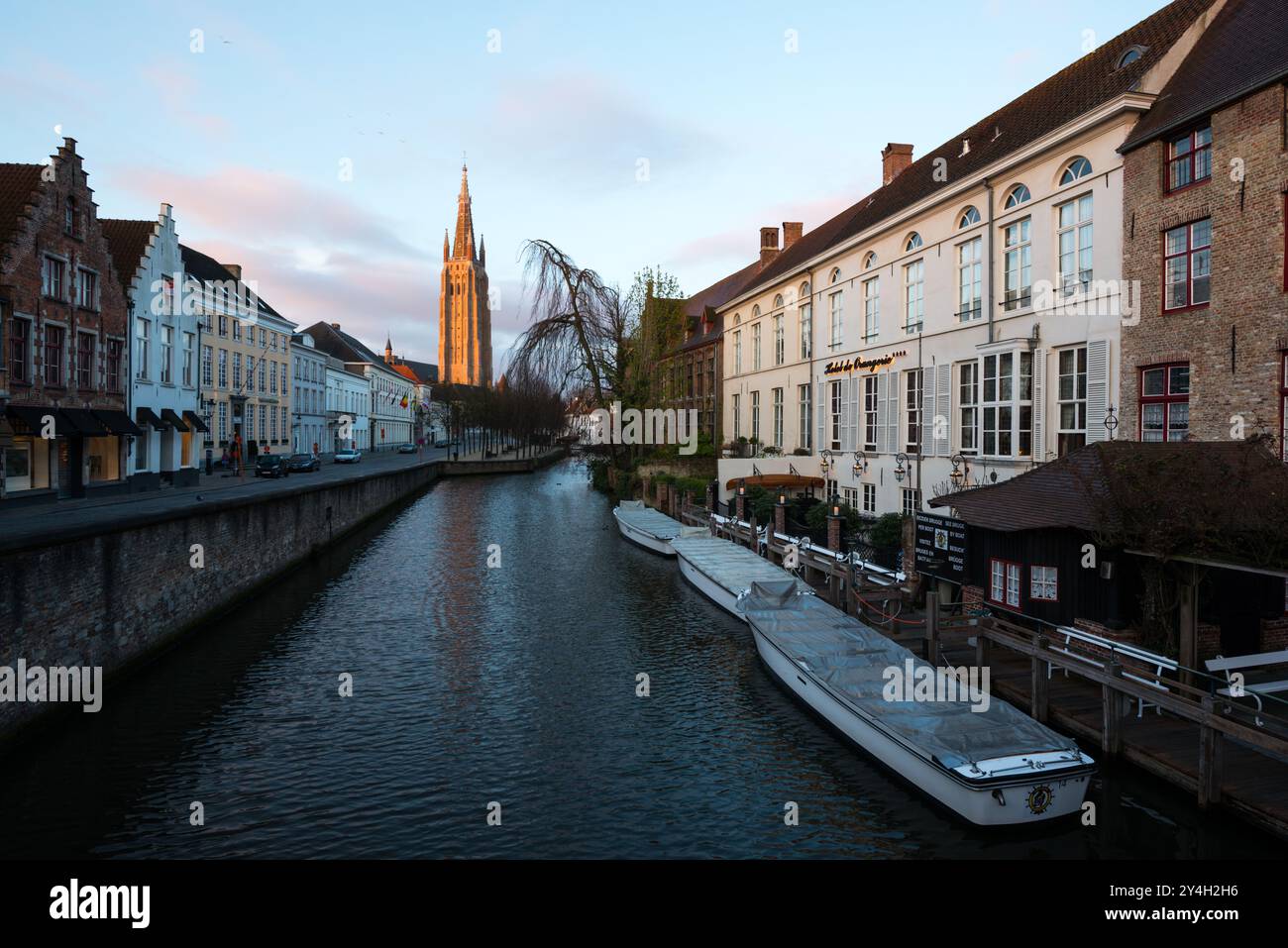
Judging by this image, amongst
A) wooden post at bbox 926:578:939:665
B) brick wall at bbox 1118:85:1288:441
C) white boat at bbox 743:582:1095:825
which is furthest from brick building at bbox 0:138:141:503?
brick wall at bbox 1118:85:1288:441

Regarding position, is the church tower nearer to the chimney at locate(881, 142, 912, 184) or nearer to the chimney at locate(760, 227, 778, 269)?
the chimney at locate(760, 227, 778, 269)

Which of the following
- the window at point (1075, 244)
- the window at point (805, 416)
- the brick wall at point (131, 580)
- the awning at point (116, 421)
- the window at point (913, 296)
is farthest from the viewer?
the window at point (805, 416)

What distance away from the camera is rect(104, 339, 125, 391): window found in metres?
32.8

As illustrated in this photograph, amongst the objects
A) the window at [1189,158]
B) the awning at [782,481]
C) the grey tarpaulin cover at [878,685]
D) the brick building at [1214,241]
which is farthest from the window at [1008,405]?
the awning at [782,481]

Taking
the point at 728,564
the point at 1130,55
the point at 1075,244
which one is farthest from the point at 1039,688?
the point at 1130,55

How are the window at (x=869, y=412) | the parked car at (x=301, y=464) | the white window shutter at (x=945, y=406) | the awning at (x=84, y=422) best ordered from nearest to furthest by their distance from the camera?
the white window shutter at (x=945, y=406), the awning at (x=84, y=422), the window at (x=869, y=412), the parked car at (x=301, y=464)

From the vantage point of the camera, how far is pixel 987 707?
11.1m

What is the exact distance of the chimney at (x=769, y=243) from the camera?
51.9 metres

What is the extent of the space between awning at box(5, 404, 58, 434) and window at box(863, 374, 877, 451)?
29533mm

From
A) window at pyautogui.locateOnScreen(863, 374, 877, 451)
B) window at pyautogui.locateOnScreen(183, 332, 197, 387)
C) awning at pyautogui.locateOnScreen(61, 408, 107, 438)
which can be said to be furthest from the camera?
window at pyautogui.locateOnScreen(183, 332, 197, 387)

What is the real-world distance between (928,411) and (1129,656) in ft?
45.9

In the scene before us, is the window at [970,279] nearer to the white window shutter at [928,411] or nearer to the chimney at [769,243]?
the white window shutter at [928,411]

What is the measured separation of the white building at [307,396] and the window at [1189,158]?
64047 millimetres

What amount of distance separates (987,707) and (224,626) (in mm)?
18082
